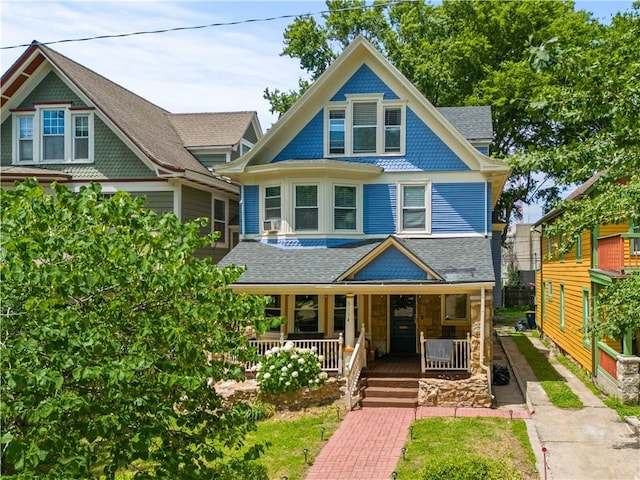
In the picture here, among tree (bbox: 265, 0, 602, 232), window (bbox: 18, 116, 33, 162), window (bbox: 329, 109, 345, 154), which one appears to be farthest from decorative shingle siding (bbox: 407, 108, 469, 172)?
tree (bbox: 265, 0, 602, 232)

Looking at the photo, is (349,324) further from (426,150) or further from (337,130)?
(337,130)

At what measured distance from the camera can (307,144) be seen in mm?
19641

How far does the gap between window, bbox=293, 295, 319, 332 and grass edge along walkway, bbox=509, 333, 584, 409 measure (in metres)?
6.88

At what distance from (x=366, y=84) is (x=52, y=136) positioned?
10183 millimetres

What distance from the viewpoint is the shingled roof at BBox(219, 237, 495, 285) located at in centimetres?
1705

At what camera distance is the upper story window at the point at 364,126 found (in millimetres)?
19266

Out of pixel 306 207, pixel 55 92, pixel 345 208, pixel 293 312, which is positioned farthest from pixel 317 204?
pixel 55 92

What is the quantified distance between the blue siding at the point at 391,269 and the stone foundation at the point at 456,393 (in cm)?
300

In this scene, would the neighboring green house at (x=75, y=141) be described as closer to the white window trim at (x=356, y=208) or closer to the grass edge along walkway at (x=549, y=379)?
the white window trim at (x=356, y=208)

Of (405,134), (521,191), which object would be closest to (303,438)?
(405,134)

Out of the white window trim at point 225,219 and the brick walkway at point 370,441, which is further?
the white window trim at point 225,219

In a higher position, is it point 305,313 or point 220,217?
point 220,217

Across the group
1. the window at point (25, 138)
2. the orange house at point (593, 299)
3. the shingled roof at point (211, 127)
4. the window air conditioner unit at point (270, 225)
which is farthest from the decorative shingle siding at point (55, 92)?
the orange house at point (593, 299)

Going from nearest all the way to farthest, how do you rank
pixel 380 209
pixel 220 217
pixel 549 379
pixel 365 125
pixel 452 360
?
pixel 452 360
pixel 549 379
pixel 380 209
pixel 365 125
pixel 220 217
